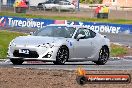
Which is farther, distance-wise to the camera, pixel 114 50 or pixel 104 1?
pixel 104 1

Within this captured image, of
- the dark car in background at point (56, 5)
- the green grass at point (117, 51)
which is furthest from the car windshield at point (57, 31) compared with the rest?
the dark car in background at point (56, 5)

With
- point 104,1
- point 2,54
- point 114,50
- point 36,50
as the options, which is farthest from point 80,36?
point 104,1

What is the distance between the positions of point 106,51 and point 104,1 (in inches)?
3450

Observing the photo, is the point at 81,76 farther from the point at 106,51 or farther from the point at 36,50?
the point at 106,51

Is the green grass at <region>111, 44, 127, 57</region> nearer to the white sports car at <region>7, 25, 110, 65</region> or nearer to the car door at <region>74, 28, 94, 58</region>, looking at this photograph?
the white sports car at <region>7, 25, 110, 65</region>

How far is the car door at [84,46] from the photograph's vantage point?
18.6m

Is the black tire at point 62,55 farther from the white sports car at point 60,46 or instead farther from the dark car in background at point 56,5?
the dark car in background at point 56,5

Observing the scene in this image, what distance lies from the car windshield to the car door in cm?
23

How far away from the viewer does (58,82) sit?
12.3 m

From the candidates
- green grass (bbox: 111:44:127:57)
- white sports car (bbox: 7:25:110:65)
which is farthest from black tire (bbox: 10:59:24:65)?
green grass (bbox: 111:44:127:57)

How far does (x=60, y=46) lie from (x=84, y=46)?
4.79 ft

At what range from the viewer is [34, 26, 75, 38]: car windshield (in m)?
18.5

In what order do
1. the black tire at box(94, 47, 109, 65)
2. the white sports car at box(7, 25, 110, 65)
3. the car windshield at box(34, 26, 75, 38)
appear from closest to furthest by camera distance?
the white sports car at box(7, 25, 110, 65), the car windshield at box(34, 26, 75, 38), the black tire at box(94, 47, 109, 65)

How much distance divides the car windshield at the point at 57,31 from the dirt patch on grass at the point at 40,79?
12.6 feet
